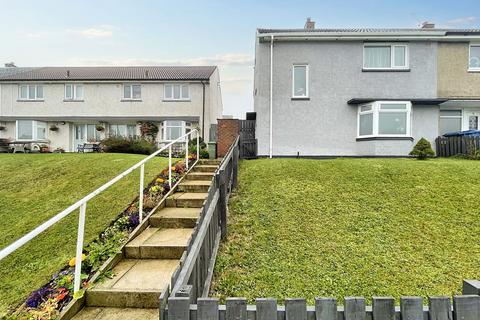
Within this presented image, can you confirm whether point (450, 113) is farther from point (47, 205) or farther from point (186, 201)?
point (47, 205)

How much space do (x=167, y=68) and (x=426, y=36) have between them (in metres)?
20.3

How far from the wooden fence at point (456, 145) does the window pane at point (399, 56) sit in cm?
393

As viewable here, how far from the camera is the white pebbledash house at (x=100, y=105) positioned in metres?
24.7

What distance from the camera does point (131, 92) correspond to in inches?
991

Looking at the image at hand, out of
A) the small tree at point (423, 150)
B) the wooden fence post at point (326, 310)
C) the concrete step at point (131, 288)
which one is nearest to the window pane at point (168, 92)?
A: the small tree at point (423, 150)

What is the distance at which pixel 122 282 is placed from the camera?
3.95 metres

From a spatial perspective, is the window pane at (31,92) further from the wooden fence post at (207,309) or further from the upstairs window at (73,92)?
the wooden fence post at (207,309)

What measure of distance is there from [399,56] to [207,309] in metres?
16.3

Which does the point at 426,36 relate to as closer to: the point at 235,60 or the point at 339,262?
the point at 339,262

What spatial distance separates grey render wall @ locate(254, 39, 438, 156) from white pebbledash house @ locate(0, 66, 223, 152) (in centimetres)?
1048

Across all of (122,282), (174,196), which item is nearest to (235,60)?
(174,196)

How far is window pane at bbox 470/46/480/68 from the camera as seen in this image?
15.5 meters

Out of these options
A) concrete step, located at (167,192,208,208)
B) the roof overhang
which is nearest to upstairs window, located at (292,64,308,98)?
the roof overhang

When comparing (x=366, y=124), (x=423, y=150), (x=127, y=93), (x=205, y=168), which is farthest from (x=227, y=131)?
(x=127, y=93)
